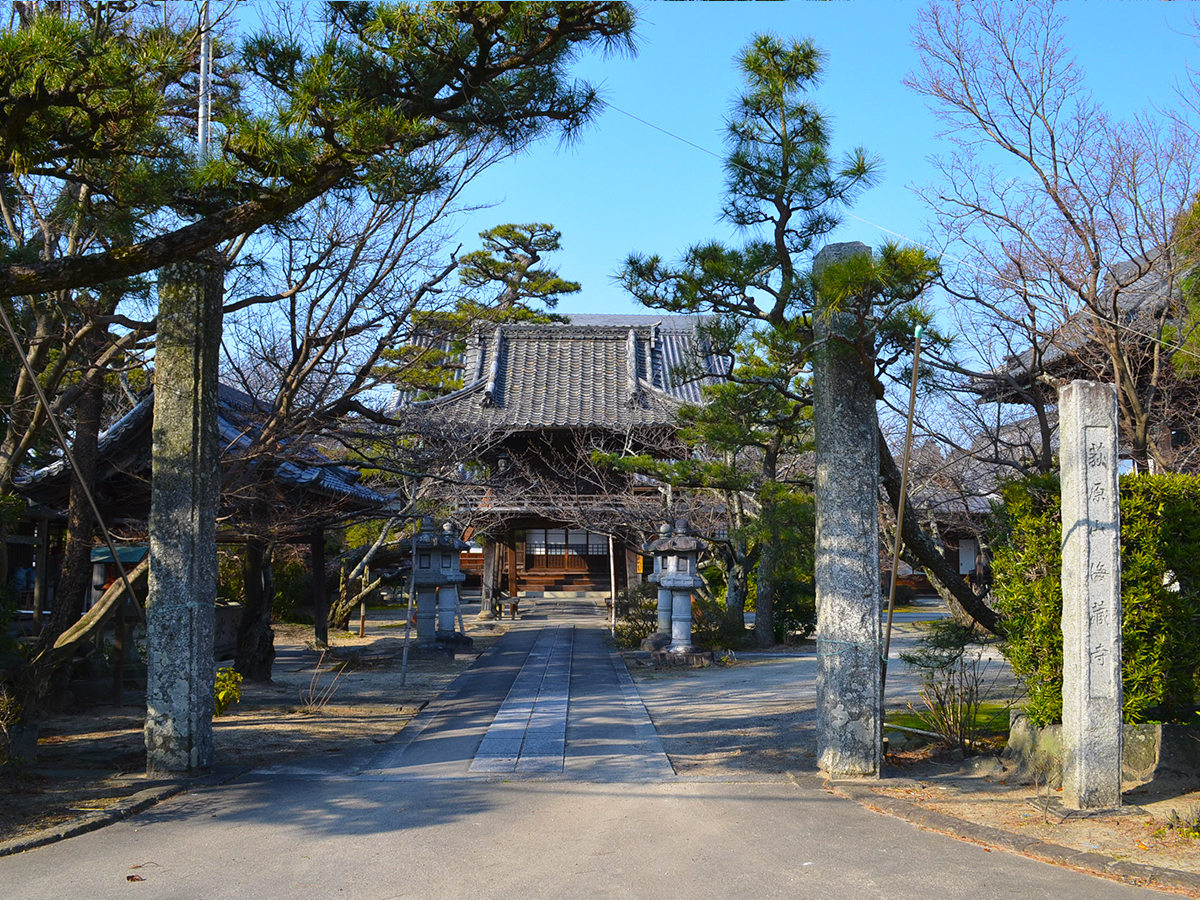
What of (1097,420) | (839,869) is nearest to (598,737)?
(839,869)

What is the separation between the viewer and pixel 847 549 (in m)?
6.52

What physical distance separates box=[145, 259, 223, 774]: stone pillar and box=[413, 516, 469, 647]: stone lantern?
8067 millimetres

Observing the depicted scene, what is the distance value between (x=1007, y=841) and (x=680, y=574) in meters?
8.96

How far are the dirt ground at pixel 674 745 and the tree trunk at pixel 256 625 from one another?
0.94 ft

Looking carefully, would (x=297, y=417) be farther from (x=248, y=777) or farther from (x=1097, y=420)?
(x=1097, y=420)

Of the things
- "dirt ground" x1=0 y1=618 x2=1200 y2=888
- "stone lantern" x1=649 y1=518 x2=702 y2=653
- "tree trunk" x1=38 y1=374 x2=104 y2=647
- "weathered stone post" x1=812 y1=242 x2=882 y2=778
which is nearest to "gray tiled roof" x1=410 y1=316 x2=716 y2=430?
"stone lantern" x1=649 y1=518 x2=702 y2=653

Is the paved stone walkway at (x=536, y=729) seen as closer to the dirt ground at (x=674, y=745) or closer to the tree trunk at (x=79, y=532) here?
the dirt ground at (x=674, y=745)

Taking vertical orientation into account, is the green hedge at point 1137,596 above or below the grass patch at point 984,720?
above

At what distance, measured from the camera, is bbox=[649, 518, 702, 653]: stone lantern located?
543 inches

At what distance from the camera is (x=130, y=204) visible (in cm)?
650

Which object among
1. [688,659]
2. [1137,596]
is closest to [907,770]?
[1137,596]

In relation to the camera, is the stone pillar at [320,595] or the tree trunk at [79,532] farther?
the stone pillar at [320,595]

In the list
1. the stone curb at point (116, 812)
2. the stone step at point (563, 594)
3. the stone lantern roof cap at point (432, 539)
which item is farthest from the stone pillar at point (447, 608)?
the stone step at point (563, 594)

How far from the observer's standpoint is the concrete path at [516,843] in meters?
4.39
